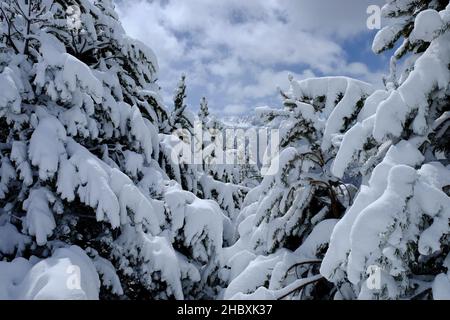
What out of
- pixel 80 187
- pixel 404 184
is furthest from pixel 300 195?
pixel 80 187

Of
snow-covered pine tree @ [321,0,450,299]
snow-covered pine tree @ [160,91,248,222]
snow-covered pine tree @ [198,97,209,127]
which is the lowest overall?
snow-covered pine tree @ [321,0,450,299]

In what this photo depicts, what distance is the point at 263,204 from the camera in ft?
15.2

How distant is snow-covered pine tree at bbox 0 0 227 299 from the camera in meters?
4.32

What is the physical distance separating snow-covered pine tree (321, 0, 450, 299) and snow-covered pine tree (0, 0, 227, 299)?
7.98 feet

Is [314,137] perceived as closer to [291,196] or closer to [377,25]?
[291,196]

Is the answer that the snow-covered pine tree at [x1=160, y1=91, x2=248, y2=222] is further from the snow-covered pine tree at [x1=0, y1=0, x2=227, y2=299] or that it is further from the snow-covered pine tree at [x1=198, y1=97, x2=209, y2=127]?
the snow-covered pine tree at [x1=198, y1=97, x2=209, y2=127]

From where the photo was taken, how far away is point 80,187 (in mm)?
4543

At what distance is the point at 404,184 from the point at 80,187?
352 cm

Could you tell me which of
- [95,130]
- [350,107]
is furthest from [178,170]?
[350,107]

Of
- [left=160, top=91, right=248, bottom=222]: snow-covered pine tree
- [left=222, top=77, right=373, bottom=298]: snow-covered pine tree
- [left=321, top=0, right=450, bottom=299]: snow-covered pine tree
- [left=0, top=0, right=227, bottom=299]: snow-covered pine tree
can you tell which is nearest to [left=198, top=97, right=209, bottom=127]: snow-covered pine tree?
[left=160, top=91, right=248, bottom=222]: snow-covered pine tree

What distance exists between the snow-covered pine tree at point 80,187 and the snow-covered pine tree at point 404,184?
2.43 meters

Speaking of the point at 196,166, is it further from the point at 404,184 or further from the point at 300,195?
the point at 404,184

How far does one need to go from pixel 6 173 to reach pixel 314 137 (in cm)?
389
